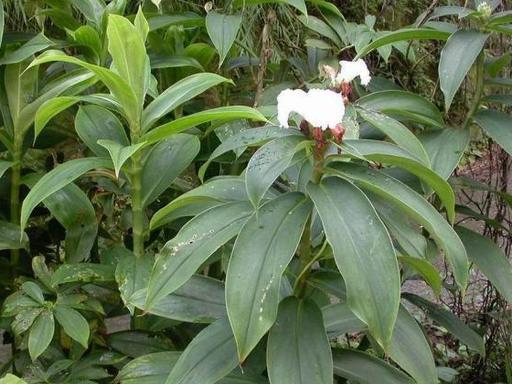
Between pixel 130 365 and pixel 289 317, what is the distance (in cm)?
32

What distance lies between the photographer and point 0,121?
1681 mm

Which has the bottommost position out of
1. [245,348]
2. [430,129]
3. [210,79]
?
[245,348]

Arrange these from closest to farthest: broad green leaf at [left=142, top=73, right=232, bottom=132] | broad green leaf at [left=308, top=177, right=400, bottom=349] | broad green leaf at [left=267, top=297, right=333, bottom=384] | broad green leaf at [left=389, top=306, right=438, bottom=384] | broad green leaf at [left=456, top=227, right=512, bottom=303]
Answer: broad green leaf at [left=308, top=177, right=400, bottom=349] → broad green leaf at [left=267, top=297, right=333, bottom=384] → broad green leaf at [left=389, top=306, right=438, bottom=384] → broad green leaf at [left=142, top=73, right=232, bottom=132] → broad green leaf at [left=456, top=227, right=512, bottom=303]

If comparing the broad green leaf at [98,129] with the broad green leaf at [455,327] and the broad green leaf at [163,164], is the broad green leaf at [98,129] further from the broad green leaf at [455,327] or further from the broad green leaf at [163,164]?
the broad green leaf at [455,327]

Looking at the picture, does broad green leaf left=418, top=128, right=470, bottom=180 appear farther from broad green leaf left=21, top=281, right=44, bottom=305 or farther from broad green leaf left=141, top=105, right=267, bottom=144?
broad green leaf left=21, top=281, right=44, bottom=305

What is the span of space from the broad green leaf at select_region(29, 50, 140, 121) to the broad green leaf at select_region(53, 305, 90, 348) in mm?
385

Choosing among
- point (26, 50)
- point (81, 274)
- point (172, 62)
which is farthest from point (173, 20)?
point (81, 274)

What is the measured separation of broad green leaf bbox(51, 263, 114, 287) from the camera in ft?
4.71

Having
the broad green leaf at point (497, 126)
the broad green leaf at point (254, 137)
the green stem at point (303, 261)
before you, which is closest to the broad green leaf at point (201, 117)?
the broad green leaf at point (254, 137)

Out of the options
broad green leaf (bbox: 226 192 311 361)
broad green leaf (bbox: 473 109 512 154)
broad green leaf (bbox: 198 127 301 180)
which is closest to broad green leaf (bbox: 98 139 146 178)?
broad green leaf (bbox: 198 127 301 180)

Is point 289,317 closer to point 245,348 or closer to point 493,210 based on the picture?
point 245,348

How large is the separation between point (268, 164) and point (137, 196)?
17.8 inches

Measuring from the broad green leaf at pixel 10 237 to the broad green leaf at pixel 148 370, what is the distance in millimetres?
392

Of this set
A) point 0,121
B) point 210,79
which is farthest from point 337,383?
point 0,121
